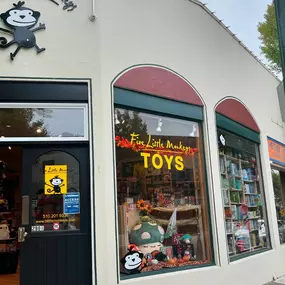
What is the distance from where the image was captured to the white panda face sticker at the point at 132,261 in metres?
4.95

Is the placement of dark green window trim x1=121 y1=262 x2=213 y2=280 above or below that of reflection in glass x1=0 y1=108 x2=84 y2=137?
below

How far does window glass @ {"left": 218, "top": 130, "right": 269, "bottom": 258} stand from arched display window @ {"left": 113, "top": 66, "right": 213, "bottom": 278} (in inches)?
29.6

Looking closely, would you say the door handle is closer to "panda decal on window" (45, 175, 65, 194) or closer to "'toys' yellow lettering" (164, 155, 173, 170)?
"panda decal on window" (45, 175, 65, 194)

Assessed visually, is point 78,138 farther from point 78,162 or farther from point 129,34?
point 129,34

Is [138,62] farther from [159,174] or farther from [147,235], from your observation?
[147,235]

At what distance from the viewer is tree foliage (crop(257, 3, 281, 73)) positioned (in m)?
14.9

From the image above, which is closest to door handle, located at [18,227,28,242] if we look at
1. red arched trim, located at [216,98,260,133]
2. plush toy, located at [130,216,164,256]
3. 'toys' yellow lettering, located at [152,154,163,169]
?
plush toy, located at [130,216,164,256]

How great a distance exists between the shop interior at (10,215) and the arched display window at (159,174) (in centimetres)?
265

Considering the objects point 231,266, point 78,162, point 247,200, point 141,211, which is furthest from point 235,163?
point 78,162

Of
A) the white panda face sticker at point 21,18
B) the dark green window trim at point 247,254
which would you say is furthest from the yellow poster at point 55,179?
the dark green window trim at point 247,254

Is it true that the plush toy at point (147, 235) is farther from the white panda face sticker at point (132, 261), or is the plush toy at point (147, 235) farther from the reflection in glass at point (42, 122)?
the reflection in glass at point (42, 122)

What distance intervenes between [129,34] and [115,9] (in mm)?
420

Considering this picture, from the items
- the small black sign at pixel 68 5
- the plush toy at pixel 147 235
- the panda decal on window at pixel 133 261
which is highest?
the small black sign at pixel 68 5

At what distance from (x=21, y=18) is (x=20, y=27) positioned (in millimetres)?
145
